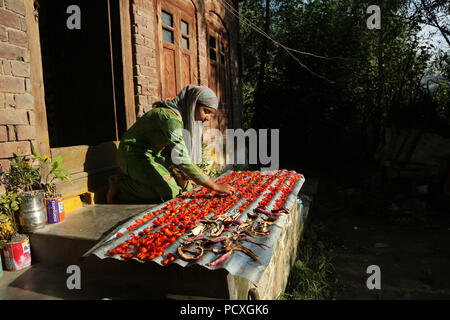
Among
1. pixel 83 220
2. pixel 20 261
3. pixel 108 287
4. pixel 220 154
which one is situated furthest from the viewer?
pixel 220 154

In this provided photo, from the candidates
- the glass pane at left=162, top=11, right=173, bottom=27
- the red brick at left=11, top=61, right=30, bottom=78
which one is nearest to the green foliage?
the red brick at left=11, top=61, right=30, bottom=78

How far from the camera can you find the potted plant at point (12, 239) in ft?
9.14

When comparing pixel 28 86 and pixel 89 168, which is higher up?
pixel 28 86

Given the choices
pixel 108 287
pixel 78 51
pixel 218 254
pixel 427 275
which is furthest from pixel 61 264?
pixel 427 275

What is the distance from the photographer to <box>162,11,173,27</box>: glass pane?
5656mm

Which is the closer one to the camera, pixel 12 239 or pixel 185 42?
pixel 12 239

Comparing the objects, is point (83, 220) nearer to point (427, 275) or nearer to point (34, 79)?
point (34, 79)

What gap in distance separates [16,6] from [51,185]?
5.81 feet

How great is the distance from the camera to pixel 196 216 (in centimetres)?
294

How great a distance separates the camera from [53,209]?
3.18m

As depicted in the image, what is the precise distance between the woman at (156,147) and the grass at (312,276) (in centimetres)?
147

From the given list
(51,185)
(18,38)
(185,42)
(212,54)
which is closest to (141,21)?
(185,42)

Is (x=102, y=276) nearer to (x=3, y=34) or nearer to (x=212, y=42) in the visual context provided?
(x=3, y=34)

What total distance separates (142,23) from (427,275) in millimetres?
5342
